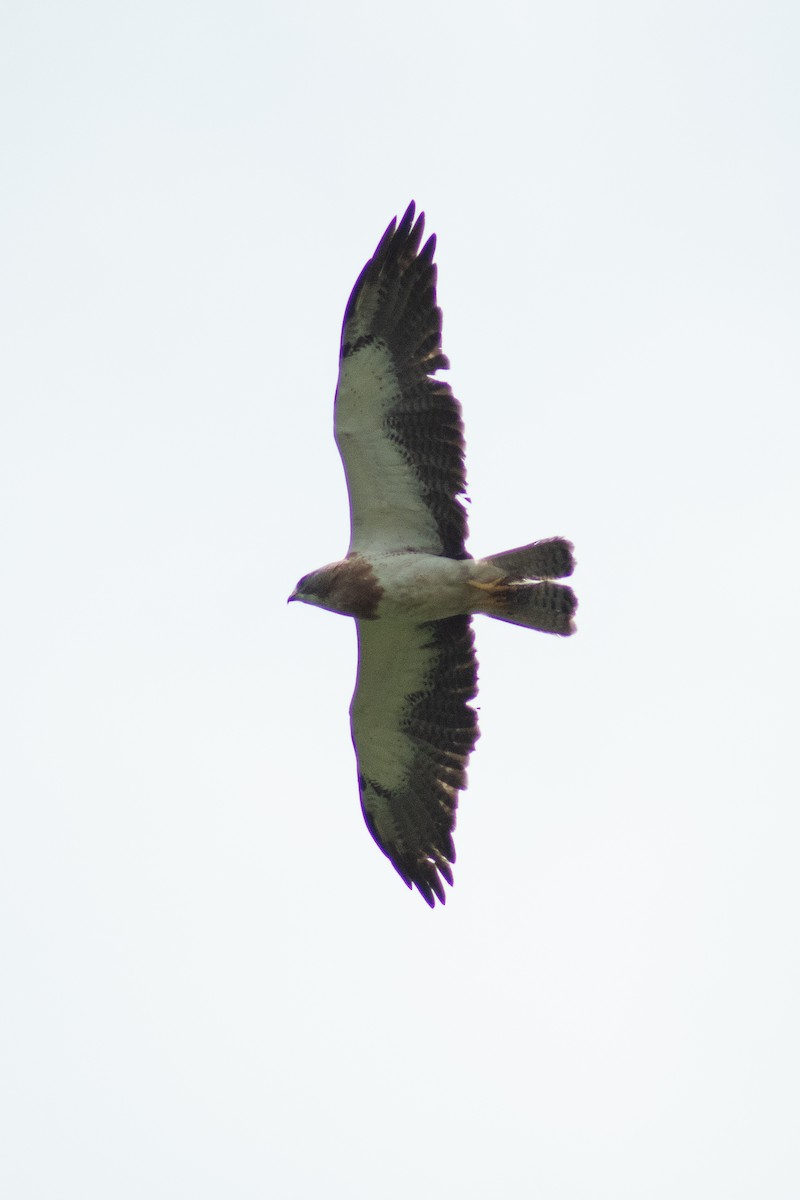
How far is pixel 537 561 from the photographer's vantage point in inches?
447

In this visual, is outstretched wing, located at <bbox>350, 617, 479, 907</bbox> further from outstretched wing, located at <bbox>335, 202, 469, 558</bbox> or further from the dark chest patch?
outstretched wing, located at <bbox>335, 202, 469, 558</bbox>

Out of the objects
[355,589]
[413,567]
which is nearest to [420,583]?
[413,567]

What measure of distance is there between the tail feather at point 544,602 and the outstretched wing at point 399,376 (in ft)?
2.43

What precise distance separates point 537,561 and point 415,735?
148 centimetres

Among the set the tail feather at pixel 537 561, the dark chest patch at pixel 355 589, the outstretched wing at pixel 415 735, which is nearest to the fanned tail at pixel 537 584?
the tail feather at pixel 537 561

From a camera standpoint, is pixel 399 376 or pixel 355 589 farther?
pixel 355 589

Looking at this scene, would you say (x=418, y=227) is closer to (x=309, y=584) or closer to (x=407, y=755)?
(x=309, y=584)

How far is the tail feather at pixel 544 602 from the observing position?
11336 millimetres

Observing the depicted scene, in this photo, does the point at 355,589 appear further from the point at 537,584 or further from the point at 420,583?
the point at 537,584

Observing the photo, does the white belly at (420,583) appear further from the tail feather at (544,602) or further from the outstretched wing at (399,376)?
the outstretched wing at (399,376)

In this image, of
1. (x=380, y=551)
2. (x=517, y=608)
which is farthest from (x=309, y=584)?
(x=517, y=608)

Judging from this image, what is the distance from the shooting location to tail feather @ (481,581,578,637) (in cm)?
1134

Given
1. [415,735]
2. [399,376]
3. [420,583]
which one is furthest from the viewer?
[415,735]

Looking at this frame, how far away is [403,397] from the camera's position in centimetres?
1120
